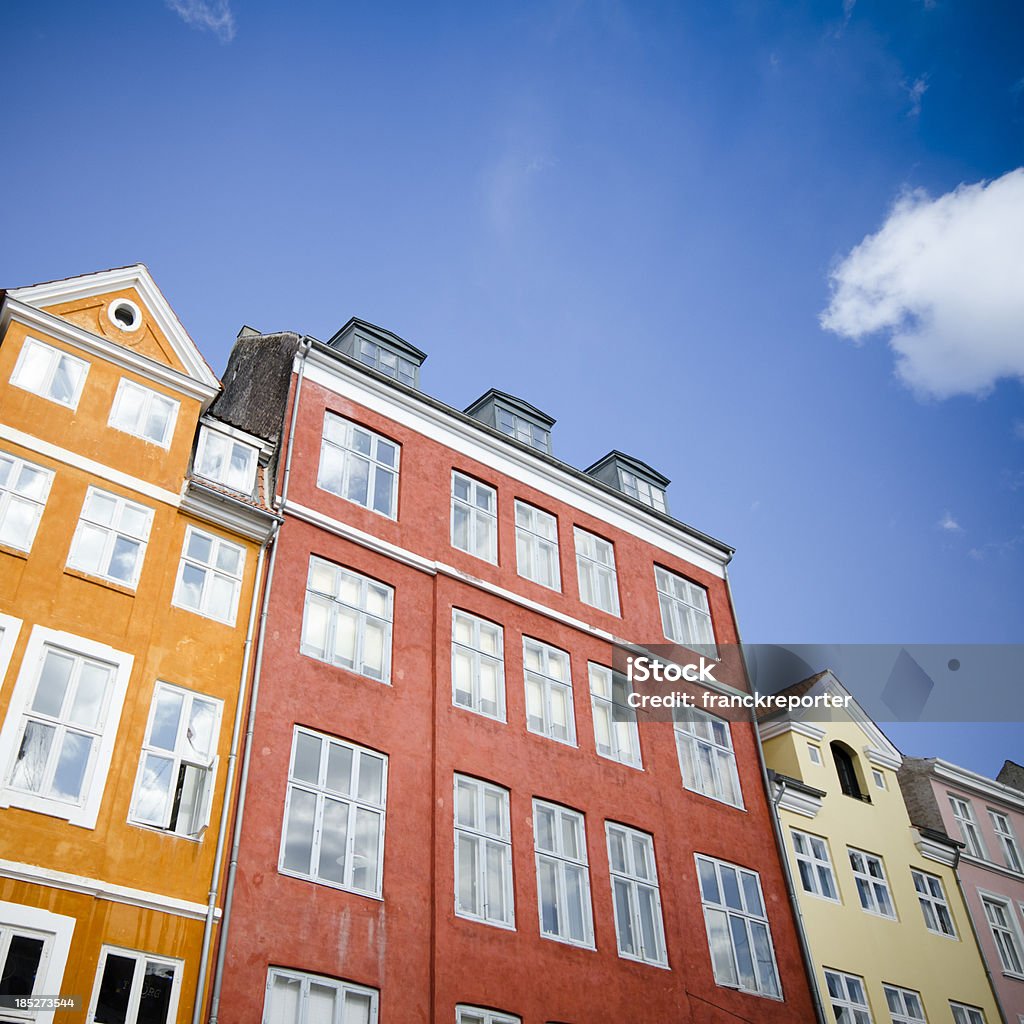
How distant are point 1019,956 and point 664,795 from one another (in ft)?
52.5

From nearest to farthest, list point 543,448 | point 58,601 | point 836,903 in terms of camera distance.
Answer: point 58,601 → point 836,903 → point 543,448

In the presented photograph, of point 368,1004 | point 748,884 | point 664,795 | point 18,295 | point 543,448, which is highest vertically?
point 543,448

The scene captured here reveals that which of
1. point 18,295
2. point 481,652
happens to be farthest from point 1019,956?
point 18,295

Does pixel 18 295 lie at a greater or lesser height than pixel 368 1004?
greater

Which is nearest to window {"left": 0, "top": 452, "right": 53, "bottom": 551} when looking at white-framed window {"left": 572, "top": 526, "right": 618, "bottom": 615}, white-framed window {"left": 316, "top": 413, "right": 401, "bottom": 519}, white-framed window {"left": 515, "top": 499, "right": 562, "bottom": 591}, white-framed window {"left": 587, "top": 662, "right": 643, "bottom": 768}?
white-framed window {"left": 316, "top": 413, "right": 401, "bottom": 519}

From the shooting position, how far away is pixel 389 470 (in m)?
27.0

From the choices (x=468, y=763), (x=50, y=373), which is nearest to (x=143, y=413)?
(x=50, y=373)

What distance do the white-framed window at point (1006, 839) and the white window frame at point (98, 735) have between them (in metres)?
31.7

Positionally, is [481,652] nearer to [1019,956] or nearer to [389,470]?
[389,470]

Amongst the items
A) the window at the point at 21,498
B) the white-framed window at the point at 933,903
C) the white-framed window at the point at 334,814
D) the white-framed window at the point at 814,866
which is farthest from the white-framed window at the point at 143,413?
the white-framed window at the point at 933,903

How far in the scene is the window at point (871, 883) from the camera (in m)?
30.4

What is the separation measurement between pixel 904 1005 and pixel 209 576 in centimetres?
2113

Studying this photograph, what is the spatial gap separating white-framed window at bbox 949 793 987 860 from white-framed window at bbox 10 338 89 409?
103 feet

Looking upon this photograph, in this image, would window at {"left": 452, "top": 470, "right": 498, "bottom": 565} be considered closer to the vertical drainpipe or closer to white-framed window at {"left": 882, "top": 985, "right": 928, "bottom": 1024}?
the vertical drainpipe
